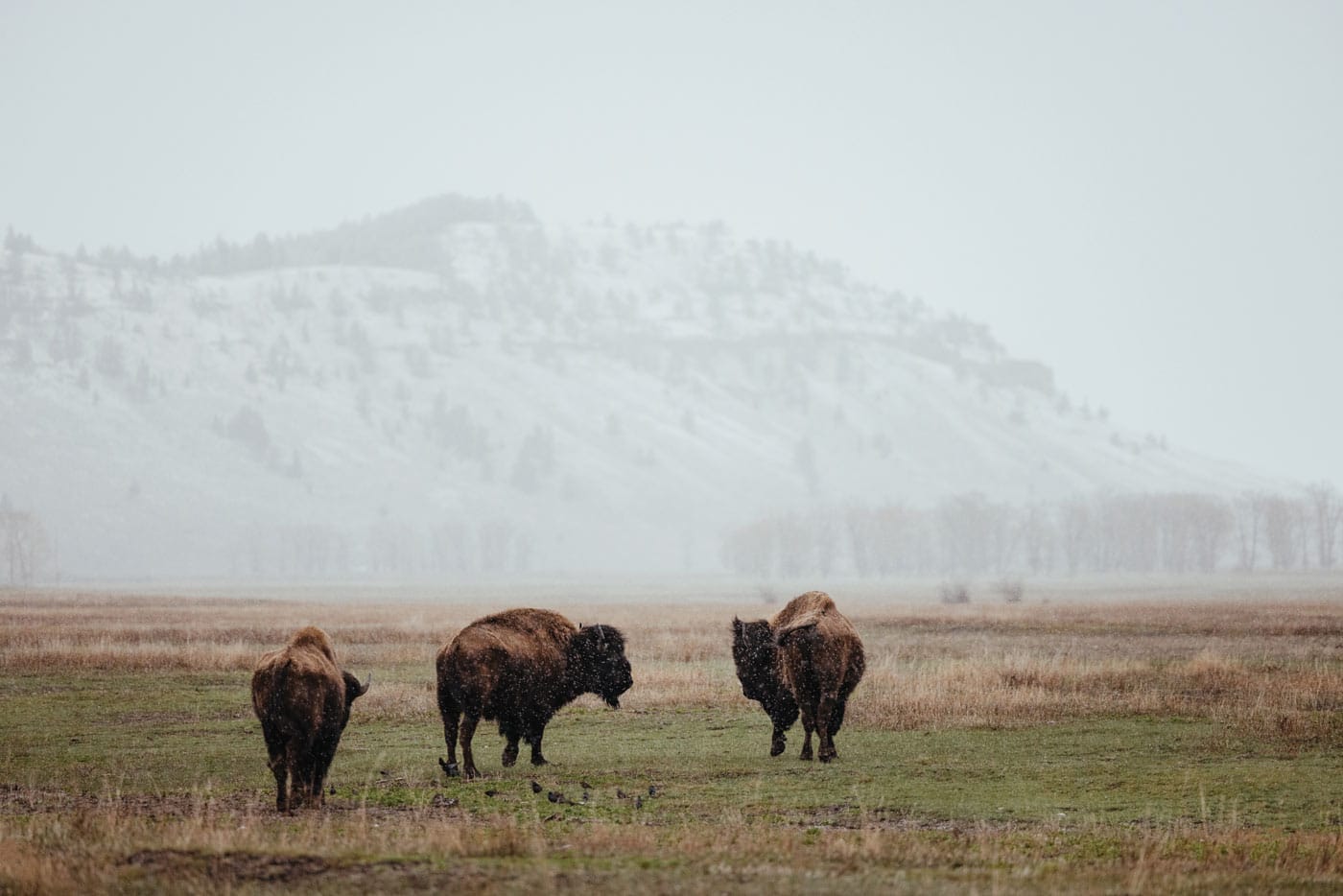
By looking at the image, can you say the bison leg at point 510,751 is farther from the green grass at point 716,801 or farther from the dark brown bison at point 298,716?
the dark brown bison at point 298,716

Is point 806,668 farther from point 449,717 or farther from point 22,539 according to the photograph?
point 22,539

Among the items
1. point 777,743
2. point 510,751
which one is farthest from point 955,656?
point 510,751

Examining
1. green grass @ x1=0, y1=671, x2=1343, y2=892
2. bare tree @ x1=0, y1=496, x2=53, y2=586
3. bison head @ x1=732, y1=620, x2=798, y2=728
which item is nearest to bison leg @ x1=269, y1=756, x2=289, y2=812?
green grass @ x1=0, y1=671, x2=1343, y2=892

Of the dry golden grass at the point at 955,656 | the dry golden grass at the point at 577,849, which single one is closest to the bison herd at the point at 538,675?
the dry golden grass at the point at 577,849

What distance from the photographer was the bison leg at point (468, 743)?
18047mm

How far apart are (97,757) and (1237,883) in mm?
16482

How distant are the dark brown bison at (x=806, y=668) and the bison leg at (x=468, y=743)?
15.7 feet

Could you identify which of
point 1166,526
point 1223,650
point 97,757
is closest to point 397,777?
point 97,757

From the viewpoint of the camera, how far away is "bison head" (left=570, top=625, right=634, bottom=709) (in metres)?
20.4

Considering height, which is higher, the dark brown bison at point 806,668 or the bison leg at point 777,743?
the dark brown bison at point 806,668

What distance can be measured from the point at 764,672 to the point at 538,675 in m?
3.93

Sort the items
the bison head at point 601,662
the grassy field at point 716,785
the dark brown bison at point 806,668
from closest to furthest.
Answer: the grassy field at point 716,785
the dark brown bison at point 806,668
the bison head at point 601,662

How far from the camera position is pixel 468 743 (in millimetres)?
18172

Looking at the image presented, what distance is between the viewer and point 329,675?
15.5m
